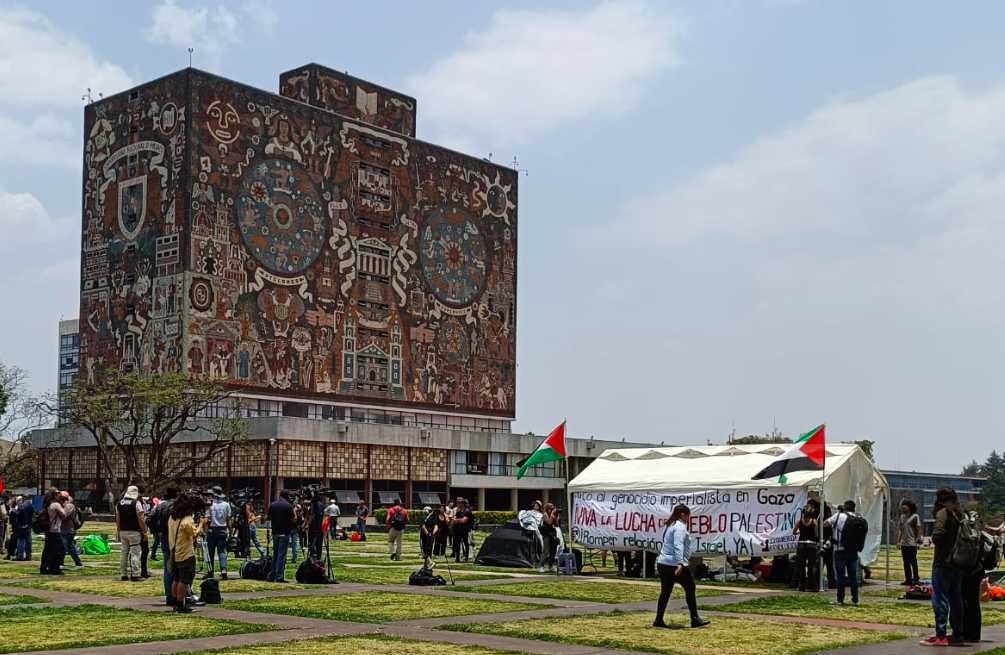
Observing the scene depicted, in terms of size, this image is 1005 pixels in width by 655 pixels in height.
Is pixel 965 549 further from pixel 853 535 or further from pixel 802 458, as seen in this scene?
pixel 802 458

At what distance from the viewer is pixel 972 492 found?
18062cm

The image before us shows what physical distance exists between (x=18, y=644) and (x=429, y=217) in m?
78.4

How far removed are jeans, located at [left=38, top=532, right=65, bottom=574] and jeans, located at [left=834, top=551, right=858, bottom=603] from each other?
644 inches

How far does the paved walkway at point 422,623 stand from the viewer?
50.4 feet

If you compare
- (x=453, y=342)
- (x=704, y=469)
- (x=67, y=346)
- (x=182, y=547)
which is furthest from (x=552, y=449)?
(x=67, y=346)

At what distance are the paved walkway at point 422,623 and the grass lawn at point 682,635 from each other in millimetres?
353

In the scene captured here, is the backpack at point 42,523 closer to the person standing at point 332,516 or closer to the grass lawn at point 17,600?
the grass lawn at point 17,600

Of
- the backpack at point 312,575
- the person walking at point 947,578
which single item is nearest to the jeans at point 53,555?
the backpack at point 312,575

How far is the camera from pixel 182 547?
19703 mm

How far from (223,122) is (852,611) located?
66234mm

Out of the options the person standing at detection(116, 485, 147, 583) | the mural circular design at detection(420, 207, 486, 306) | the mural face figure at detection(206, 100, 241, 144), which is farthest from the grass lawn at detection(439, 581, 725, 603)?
the mural circular design at detection(420, 207, 486, 306)

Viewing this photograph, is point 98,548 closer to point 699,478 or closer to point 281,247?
point 699,478

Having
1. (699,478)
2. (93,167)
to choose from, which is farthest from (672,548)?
(93,167)

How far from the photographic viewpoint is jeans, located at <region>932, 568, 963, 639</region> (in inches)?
639
